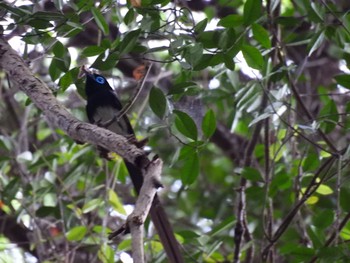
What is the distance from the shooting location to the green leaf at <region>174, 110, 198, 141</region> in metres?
2.45

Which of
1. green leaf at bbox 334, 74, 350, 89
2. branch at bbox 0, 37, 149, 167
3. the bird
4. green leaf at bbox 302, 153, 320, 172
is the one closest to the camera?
branch at bbox 0, 37, 149, 167

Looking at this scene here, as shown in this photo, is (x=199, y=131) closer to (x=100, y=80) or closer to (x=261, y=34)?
(x=261, y=34)

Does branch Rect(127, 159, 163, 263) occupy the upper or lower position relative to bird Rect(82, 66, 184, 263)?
upper

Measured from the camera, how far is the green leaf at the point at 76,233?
318 cm

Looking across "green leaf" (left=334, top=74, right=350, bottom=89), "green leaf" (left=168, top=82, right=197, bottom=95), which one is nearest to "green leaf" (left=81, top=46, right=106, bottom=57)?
"green leaf" (left=168, top=82, right=197, bottom=95)

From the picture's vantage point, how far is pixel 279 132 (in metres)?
3.24

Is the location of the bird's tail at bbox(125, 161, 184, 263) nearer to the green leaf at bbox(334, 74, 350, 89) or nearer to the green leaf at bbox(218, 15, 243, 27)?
the green leaf at bbox(218, 15, 243, 27)

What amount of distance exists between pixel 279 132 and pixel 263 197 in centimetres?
35

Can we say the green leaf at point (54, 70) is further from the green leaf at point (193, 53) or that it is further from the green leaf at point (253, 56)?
the green leaf at point (253, 56)

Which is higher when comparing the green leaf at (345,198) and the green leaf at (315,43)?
the green leaf at (315,43)

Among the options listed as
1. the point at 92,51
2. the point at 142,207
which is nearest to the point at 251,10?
the point at 92,51

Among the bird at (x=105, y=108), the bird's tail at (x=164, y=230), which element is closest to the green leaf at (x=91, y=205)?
the bird at (x=105, y=108)

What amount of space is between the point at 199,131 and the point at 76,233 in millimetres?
771

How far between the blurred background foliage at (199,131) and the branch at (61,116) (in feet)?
0.41
